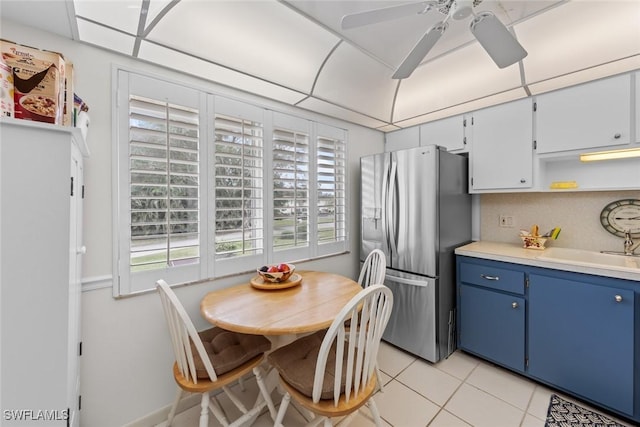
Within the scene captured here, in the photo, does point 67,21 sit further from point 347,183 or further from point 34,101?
point 347,183

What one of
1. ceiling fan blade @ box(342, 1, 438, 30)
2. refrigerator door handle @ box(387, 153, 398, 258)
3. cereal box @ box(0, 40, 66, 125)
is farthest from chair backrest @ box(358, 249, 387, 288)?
cereal box @ box(0, 40, 66, 125)

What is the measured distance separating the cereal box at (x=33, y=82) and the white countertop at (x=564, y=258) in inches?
108

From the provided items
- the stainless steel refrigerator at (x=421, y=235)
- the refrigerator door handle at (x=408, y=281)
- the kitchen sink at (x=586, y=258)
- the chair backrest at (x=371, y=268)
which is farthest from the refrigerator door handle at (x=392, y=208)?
the kitchen sink at (x=586, y=258)

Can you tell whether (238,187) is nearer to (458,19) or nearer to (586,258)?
(458,19)

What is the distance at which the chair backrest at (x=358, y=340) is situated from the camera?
111 centimetres

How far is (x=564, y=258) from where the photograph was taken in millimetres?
2012

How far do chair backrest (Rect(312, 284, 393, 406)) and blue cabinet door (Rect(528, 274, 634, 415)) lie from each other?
147cm

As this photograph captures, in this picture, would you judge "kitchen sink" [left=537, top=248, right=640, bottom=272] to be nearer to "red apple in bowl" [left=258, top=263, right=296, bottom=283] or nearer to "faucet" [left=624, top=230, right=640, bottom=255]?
"faucet" [left=624, top=230, right=640, bottom=255]

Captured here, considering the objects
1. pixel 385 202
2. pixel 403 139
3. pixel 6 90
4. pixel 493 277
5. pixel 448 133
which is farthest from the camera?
pixel 403 139

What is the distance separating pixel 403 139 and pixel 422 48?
5.90 feet

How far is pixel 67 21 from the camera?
128 centimetres

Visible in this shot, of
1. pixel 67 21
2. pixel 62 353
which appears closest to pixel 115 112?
pixel 67 21

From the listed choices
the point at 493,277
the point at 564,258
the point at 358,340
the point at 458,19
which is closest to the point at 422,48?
the point at 458,19

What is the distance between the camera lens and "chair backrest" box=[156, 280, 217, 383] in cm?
123
